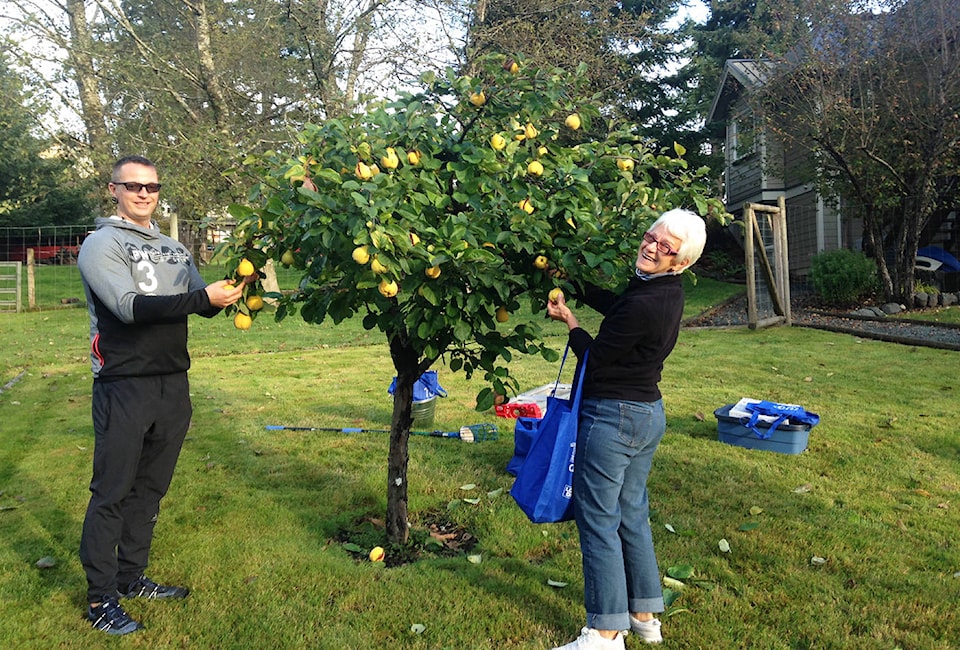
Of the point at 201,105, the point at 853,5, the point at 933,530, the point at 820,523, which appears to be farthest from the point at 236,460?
the point at 201,105

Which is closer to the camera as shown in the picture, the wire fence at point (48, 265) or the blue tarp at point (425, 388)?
the blue tarp at point (425, 388)

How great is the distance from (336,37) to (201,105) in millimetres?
5379

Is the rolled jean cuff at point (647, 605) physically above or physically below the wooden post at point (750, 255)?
below

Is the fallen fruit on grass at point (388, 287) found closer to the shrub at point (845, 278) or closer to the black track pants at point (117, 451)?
the black track pants at point (117, 451)

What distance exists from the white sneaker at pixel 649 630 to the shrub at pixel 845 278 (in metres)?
13.3

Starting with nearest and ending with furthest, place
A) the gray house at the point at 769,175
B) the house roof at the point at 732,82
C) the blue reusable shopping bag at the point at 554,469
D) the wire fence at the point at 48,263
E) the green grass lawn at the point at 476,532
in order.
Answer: the blue reusable shopping bag at the point at 554,469 < the green grass lawn at the point at 476,532 < the gray house at the point at 769,175 < the house roof at the point at 732,82 < the wire fence at the point at 48,263

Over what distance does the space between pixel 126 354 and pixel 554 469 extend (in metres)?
1.83

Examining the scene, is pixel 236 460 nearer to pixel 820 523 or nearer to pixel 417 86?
pixel 417 86

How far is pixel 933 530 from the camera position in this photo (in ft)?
12.8

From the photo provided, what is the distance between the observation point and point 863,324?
1211cm

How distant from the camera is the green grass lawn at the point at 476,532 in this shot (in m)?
2.99

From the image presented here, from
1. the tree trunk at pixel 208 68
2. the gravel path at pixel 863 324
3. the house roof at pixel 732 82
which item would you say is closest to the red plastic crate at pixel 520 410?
the gravel path at pixel 863 324

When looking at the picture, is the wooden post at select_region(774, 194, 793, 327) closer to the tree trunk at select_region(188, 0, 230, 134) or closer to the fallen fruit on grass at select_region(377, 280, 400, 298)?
the fallen fruit on grass at select_region(377, 280, 400, 298)

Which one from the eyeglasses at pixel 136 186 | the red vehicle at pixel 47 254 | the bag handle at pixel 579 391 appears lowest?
the bag handle at pixel 579 391
